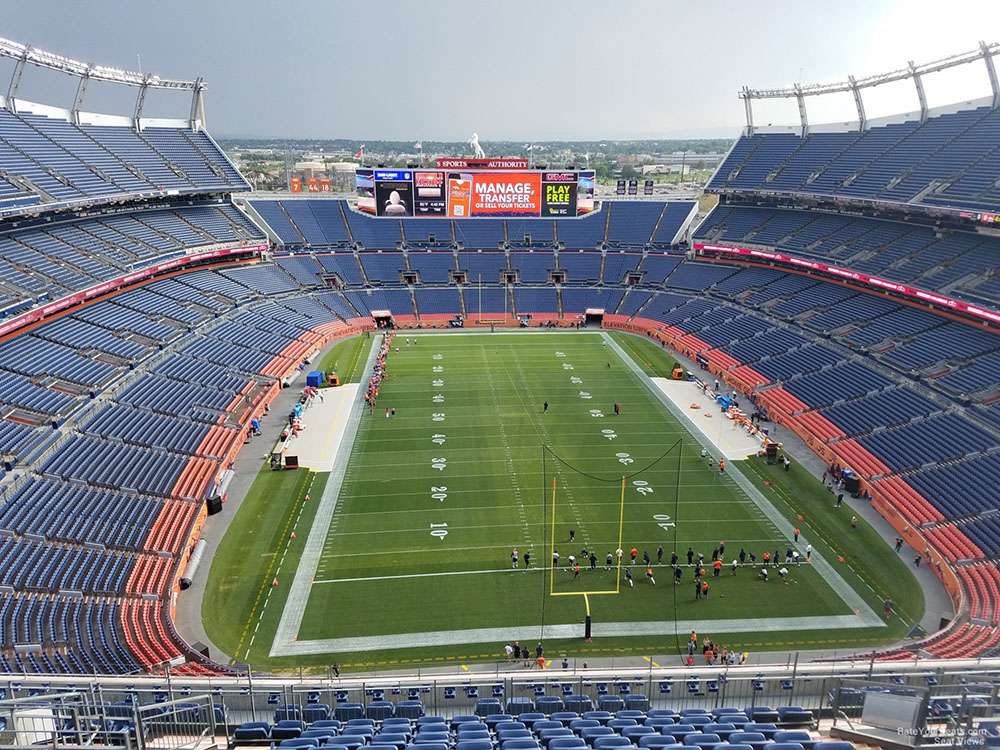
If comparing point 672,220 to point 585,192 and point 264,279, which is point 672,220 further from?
point 264,279

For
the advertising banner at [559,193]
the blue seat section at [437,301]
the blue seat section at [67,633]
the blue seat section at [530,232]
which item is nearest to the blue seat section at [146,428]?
the blue seat section at [67,633]

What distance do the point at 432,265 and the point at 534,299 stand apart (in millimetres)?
10484

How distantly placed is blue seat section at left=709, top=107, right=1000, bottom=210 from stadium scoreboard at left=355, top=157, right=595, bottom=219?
14754 mm

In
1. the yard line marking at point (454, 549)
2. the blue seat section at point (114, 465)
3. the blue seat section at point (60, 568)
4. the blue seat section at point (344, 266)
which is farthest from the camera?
the blue seat section at point (344, 266)

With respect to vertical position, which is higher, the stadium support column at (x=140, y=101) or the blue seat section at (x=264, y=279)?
the stadium support column at (x=140, y=101)

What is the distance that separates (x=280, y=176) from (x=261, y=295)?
76.9 metres

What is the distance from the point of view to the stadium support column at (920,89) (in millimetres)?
47719

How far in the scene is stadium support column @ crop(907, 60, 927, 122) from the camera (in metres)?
47.7

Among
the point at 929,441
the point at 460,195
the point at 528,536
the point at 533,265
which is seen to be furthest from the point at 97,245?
the point at 929,441

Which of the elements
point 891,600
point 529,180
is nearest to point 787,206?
point 529,180

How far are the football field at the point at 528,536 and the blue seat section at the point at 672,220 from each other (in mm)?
30718

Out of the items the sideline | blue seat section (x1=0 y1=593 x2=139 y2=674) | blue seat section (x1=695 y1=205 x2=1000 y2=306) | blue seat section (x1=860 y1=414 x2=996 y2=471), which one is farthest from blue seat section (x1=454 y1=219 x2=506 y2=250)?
blue seat section (x1=0 y1=593 x2=139 y2=674)

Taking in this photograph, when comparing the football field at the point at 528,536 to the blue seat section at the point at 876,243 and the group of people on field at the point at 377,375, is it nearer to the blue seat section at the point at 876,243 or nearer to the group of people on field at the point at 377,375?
the group of people on field at the point at 377,375

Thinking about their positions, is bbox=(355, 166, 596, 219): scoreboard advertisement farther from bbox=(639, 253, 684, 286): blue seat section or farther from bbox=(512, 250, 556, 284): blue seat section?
bbox=(639, 253, 684, 286): blue seat section
